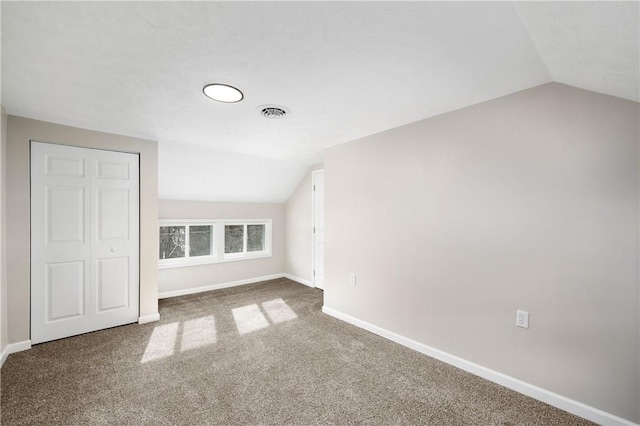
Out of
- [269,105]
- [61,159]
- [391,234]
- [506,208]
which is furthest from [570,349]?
[61,159]

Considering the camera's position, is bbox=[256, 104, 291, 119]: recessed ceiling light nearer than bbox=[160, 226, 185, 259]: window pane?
Yes

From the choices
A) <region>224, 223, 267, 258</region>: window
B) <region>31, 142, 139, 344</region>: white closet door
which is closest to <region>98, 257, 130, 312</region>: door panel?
<region>31, 142, 139, 344</region>: white closet door

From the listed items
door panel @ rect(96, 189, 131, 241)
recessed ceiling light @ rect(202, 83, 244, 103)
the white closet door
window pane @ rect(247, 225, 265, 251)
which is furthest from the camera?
window pane @ rect(247, 225, 265, 251)

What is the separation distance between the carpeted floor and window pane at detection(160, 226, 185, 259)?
141cm

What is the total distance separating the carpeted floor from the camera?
70.1 inches

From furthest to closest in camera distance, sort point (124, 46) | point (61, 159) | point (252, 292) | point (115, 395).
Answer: point (252, 292)
point (61, 159)
point (115, 395)
point (124, 46)

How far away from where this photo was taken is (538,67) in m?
1.68

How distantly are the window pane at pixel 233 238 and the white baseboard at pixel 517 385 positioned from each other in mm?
3022

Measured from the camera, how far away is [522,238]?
2029 mm

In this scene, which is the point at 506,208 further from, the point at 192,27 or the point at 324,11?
the point at 192,27

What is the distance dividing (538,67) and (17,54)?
3023mm

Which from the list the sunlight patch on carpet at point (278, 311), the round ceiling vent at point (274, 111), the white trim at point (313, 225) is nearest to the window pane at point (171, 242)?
the sunlight patch on carpet at point (278, 311)

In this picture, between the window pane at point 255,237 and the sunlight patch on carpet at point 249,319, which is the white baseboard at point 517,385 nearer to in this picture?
the sunlight patch on carpet at point 249,319

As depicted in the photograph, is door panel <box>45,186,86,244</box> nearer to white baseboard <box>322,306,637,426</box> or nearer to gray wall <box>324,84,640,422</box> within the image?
gray wall <box>324,84,640,422</box>
